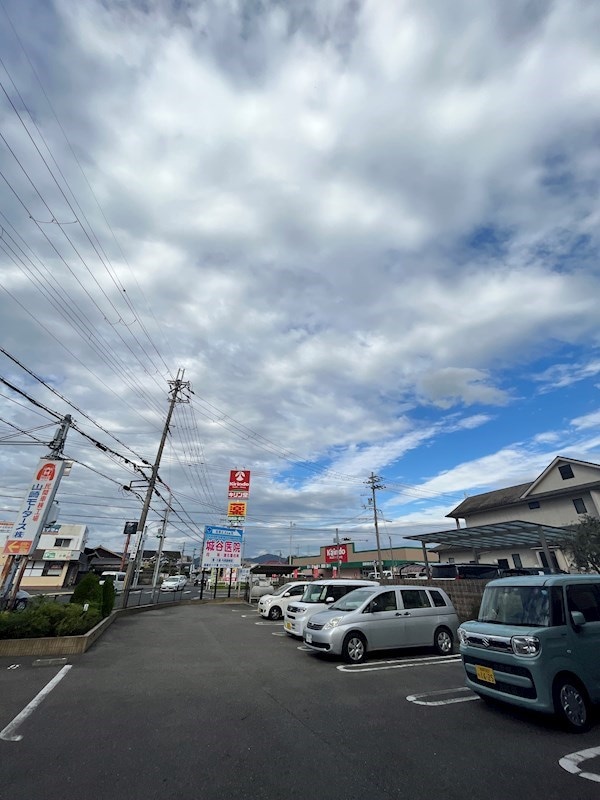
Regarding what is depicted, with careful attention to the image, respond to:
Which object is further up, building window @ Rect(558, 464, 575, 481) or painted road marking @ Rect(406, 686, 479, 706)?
building window @ Rect(558, 464, 575, 481)

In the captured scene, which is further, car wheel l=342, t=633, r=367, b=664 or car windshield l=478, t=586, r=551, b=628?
car wheel l=342, t=633, r=367, b=664

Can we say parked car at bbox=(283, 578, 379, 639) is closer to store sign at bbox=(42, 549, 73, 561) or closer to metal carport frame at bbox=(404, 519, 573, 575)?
metal carport frame at bbox=(404, 519, 573, 575)

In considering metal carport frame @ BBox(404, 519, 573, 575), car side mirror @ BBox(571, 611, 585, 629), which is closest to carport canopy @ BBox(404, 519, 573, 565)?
metal carport frame @ BBox(404, 519, 573, 575)

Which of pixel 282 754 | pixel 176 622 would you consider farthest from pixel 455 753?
pixel 176 622

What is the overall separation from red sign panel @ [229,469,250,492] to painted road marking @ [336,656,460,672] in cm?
2087

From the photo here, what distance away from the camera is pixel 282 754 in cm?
395

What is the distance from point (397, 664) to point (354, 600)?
5.08 feet

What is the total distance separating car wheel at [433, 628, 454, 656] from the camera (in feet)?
29.8

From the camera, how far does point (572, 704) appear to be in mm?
4668

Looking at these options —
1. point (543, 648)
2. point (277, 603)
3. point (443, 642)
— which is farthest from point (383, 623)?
point (277, 603)

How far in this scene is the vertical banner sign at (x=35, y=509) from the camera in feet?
38.0

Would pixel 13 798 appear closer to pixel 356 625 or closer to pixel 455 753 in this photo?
pixel 455 753

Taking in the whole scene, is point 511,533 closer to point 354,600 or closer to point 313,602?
point 313,602

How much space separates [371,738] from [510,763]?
56.2 inches
